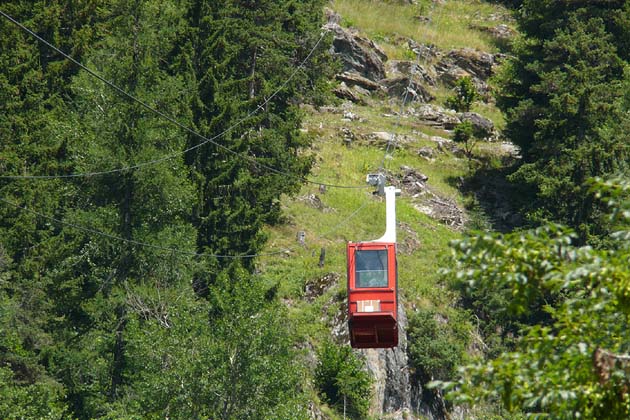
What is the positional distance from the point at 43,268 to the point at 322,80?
49.4ft

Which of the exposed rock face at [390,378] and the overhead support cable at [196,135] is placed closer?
the overhead support cable at [196,135]

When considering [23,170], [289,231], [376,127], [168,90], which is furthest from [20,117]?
[376,127]

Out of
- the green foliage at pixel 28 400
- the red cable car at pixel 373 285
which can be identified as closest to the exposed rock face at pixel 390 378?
the green foliage at pixel 28 400

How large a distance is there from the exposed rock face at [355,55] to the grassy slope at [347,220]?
2587 mm

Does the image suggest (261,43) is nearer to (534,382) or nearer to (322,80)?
(322,80)

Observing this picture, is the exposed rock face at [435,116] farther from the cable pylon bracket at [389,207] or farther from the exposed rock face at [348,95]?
the cable pylon bracket at [389,207]

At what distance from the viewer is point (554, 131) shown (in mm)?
43969

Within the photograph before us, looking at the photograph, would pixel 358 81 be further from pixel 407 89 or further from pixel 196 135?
pixel 196 135

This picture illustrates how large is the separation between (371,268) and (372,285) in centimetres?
34

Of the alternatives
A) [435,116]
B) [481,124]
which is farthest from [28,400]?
[435,116]

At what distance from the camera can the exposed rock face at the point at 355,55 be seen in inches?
2295

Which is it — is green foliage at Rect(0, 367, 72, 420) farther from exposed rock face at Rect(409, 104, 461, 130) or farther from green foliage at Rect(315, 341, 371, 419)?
exposed rock face at Rect(409, 104, 461, 130)

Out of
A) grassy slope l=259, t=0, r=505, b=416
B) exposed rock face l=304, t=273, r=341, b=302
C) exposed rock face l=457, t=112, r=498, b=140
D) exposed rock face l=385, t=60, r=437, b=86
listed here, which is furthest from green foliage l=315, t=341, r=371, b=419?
exposed rock face l=385, t=60, r=437, b=86

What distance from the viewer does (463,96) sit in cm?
5906
